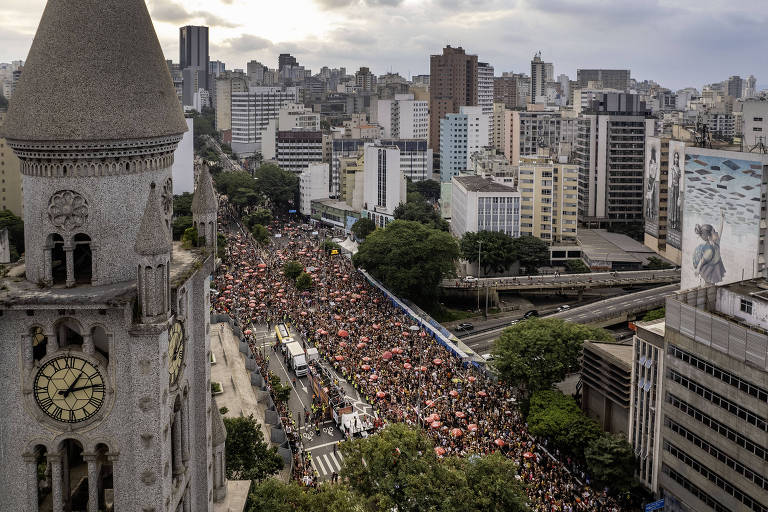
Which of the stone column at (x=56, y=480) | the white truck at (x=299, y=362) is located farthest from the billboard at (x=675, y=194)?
the stone column at (x=56, y=480)

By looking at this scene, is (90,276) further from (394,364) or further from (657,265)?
(657,265)

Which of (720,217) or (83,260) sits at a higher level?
(83,260)

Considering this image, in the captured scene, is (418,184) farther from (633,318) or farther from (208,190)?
(208,190)

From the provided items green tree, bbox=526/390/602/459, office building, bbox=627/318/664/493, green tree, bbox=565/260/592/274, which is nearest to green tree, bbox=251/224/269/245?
green tree, bbox=565/260/592/274

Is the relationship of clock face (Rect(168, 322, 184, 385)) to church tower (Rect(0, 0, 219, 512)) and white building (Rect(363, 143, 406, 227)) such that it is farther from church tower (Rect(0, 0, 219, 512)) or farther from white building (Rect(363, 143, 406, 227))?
white building (Rect(363, 143, 406, 227))

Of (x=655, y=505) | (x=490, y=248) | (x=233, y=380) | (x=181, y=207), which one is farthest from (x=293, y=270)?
(x=655, y=505)

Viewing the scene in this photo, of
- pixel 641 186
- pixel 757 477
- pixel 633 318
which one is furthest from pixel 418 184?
pixel 757 477

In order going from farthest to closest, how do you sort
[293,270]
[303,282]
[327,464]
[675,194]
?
[675,194]
[293,270]
[303,282]
[327,464]
